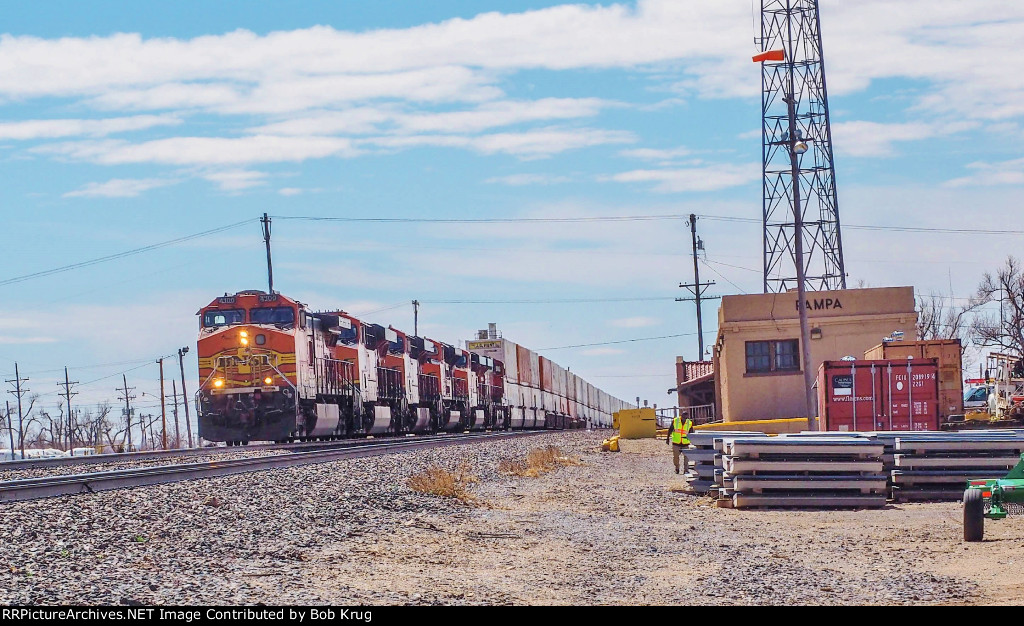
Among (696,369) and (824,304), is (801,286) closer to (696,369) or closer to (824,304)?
(824,304)

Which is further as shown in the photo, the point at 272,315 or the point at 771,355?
the point at 771,355

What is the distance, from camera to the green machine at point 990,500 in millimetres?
10438

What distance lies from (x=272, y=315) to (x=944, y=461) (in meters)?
19.2

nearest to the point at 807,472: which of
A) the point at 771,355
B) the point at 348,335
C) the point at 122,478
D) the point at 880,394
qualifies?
the point at 122,478

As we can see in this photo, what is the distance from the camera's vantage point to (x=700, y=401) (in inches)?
2261

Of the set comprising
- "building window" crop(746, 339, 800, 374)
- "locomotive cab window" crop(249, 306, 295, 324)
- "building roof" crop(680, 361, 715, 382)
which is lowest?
"building roof" crop(680, 361, 715, 382)

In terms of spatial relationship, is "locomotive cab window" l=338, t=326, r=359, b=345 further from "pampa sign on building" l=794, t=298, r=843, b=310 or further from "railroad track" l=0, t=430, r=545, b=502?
"pampa sign on building" l=794, t=298, r=843, b=310

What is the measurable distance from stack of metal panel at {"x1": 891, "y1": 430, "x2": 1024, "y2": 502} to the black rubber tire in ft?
16.0

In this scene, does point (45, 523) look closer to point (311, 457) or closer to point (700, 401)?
point (311, 457)

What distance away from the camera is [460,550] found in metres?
10.4

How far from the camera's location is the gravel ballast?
25.5 feet

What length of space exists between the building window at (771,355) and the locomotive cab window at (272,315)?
1406 cm

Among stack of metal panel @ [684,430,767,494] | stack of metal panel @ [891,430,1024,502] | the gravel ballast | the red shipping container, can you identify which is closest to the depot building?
the red shipping container
